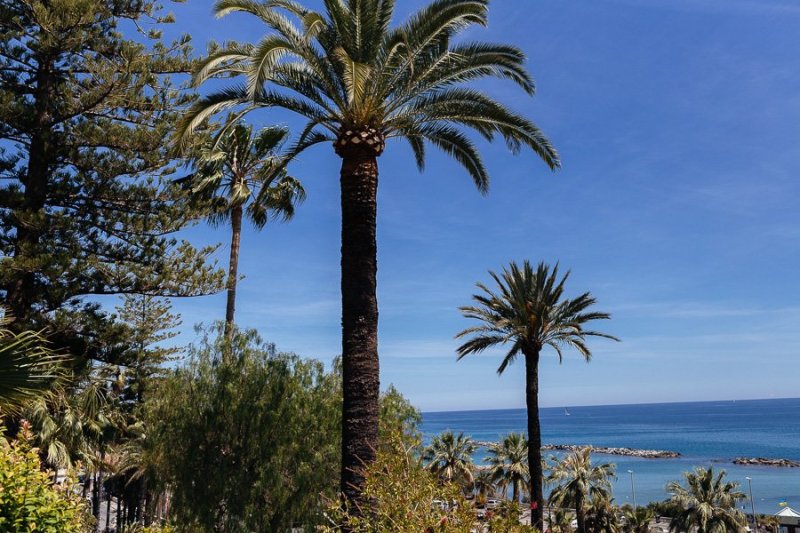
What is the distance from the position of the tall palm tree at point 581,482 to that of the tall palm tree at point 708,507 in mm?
4970

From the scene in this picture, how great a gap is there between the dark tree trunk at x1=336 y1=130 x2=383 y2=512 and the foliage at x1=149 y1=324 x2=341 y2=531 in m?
5.29

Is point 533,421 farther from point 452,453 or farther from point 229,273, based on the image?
point 452,453

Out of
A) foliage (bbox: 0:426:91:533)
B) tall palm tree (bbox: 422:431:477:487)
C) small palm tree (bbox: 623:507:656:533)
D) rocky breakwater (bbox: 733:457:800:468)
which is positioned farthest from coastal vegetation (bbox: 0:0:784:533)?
rocky breakwater (bbox: 733:457:800:468)

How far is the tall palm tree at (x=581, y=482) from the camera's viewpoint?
4194 centimetres

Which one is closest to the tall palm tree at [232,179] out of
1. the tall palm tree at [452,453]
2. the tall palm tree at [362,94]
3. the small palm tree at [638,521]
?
the tall palm tree at [362,94]

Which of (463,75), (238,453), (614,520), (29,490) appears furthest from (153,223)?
(614,520)

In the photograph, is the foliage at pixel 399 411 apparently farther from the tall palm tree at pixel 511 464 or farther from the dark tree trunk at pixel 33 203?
the tall palm tree at pixel 511 464

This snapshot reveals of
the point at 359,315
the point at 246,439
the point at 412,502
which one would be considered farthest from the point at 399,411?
the point at 412,502

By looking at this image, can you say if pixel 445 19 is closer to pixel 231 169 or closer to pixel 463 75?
pixel 463 75

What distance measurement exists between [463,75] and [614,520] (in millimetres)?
41603

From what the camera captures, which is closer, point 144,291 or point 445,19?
point 445,19

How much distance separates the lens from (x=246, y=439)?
14.9 metres

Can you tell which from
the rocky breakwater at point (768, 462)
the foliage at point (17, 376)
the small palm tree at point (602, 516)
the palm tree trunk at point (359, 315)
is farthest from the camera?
the rocky breakwater at point (768, 462)

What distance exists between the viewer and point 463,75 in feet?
37.6
